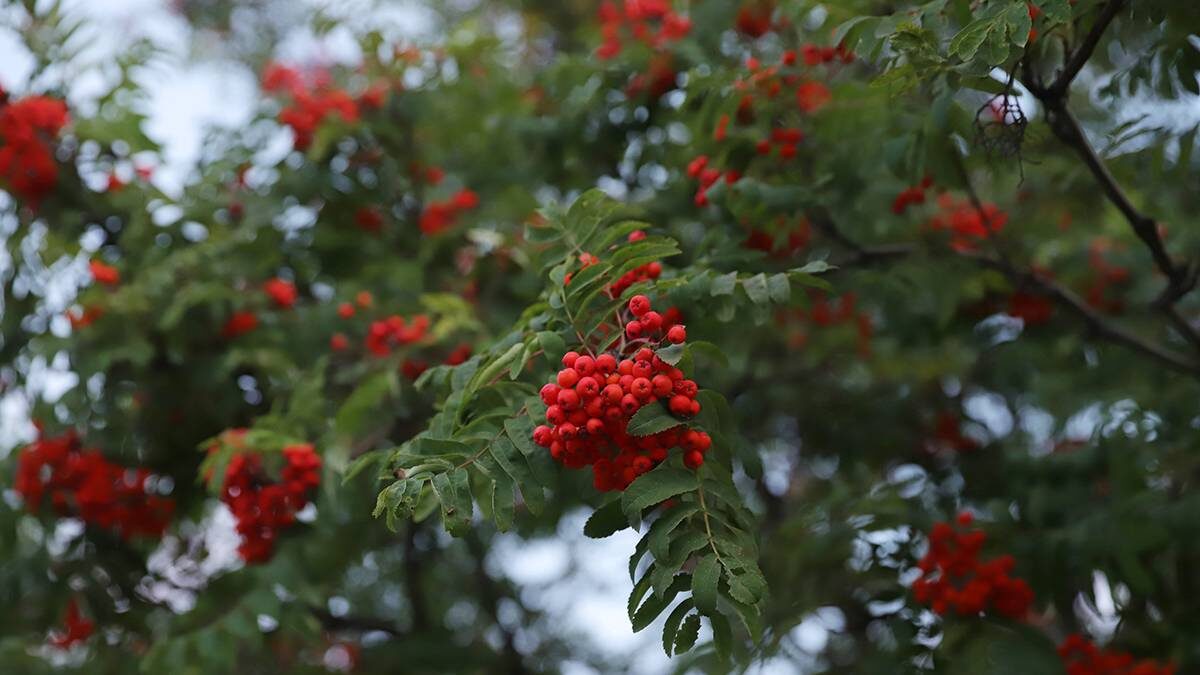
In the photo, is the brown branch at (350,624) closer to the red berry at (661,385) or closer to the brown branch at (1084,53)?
the red berry at (661,385)

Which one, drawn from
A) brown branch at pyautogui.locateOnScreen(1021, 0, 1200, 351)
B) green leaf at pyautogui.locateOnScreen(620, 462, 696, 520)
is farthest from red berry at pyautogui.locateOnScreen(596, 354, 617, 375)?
brown branch at pyautogui.locateOnScreen(1021, 0, 1200, 351)

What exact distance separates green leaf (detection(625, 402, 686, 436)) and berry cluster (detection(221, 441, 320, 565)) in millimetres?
1574

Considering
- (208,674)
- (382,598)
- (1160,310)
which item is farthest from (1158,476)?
(382,598)

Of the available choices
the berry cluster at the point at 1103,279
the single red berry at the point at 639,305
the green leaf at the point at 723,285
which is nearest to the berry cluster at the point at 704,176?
the green leaf at the point at 723,285

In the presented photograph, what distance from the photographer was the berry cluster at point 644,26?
14.4ft

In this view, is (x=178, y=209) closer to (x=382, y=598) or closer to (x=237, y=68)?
(x=382, y=598)

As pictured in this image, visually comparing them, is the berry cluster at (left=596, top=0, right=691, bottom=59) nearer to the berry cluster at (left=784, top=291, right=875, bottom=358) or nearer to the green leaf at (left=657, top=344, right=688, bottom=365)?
the berry cluster at (left=784, top=291, right=875, bottom=358)

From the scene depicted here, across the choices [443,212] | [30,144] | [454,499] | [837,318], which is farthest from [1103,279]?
[30,144]

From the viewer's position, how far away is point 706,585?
89.2 inches

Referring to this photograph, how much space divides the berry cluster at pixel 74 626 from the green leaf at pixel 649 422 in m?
3.30

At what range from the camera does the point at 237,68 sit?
8.04 meters

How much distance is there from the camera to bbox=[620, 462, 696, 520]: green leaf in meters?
2.32

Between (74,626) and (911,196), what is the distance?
3.69 m

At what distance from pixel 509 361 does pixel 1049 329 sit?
9.48 feet
